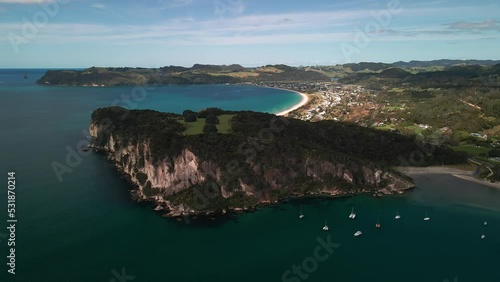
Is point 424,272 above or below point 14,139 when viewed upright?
below

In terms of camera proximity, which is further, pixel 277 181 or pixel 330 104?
pixel 330 104

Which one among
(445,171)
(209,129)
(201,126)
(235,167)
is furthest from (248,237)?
(445,171)

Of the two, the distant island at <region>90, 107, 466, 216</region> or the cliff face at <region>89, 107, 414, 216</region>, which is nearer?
the cliff face at <region>89, 107, 414, 216</region>

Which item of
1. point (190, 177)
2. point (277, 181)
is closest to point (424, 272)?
point (277, 181)

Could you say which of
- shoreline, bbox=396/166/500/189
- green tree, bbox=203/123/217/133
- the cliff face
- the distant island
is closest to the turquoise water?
shoreline, bbox=396/166/500/189

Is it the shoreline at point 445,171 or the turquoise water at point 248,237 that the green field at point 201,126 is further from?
the shoreline at point 445,171

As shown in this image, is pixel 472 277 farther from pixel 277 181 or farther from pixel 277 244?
pixel 277 181

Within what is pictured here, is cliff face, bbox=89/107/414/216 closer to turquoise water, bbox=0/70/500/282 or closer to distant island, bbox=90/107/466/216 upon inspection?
distant island, bbox=90/107/466/216

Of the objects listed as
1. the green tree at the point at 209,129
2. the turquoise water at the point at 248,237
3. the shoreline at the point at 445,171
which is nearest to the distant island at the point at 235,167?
the green tree at the point at 209,129
